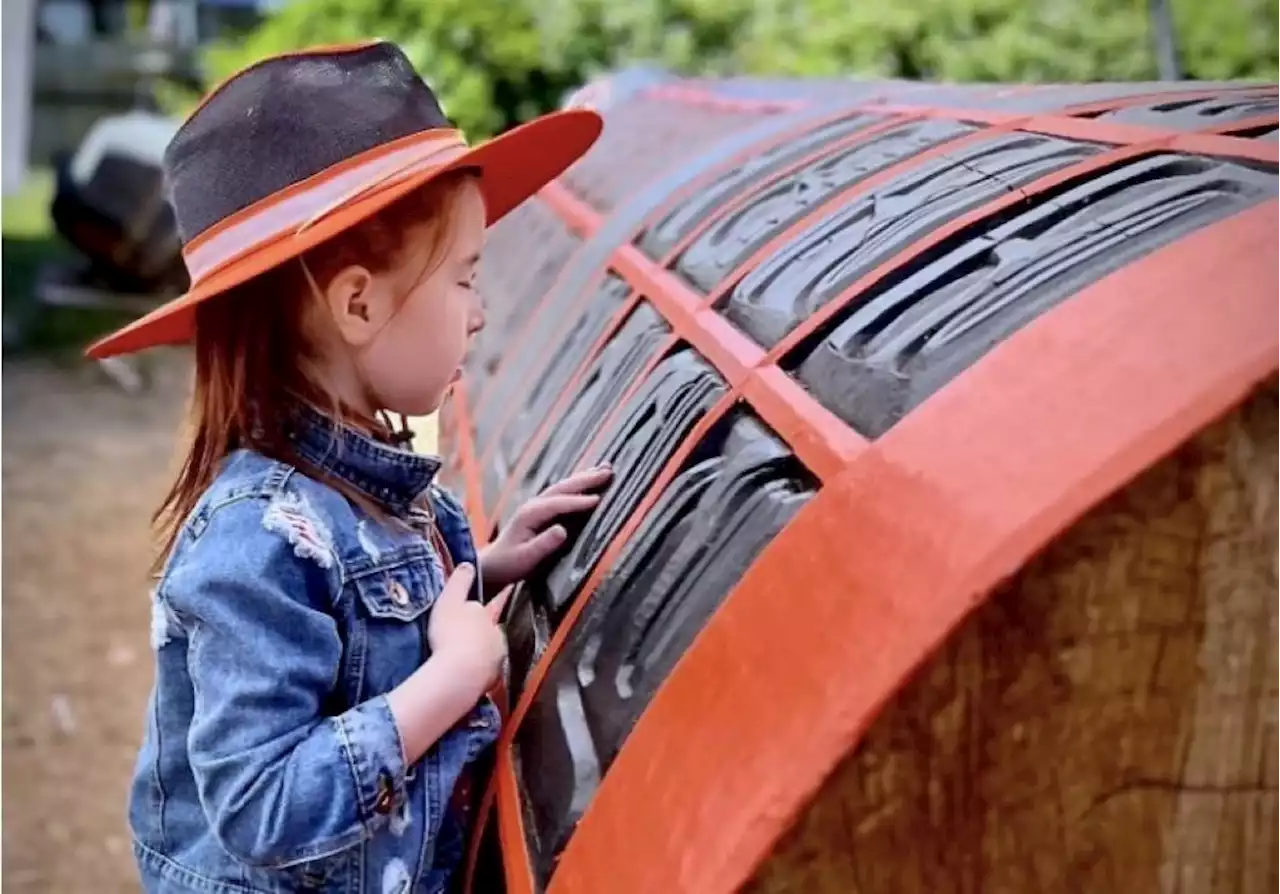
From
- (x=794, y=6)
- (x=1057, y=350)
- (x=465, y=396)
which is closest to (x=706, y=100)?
(x=465, y=396)

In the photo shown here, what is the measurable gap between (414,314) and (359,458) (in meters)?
0.16

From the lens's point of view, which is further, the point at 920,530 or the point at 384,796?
the point at 384,796

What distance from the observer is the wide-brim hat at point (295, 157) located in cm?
136

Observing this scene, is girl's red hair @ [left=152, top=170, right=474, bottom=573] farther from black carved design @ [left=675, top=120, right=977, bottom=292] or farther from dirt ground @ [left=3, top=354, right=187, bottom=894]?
dirt ground @ [left=3, top=354, right=187, bottom=894]

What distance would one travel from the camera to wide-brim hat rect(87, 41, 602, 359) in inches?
53.5

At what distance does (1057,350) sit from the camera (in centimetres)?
96

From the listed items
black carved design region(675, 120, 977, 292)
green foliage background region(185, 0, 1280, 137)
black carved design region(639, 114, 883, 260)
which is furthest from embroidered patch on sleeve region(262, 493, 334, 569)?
green foliage background region(185, 0, 1280, 137)

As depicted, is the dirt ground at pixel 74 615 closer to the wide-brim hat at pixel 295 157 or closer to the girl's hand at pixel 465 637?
the girl's hand at pixel 465 637

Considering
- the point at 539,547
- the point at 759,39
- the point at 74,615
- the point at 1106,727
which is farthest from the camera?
the point at 759,39

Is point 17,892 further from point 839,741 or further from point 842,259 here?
point 839,741

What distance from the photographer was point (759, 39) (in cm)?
742

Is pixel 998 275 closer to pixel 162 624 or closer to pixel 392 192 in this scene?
pixel 392 192

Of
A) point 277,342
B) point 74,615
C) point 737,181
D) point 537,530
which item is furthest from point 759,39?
point 277,342

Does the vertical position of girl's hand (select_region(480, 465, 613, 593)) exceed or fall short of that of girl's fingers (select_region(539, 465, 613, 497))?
it falls short
